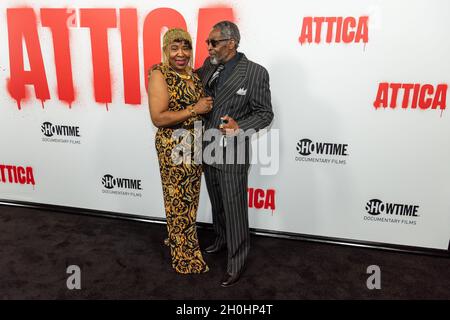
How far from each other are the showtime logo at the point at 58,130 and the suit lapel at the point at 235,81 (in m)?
1.68

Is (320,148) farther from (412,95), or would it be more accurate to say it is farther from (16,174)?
(16,174)

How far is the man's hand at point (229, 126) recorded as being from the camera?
2.13 metres

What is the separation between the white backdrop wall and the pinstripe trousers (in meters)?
0.63

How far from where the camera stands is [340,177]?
2879 mm

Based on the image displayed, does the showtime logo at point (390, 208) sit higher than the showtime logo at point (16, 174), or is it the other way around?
the showtime logo at point (16, 174)

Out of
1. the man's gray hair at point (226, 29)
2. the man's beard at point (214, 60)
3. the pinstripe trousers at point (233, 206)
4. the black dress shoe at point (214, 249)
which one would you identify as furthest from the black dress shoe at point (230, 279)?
the man's gray hair at point (226, 29)

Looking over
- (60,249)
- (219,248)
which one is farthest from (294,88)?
(60,249)

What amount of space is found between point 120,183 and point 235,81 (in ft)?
5.54

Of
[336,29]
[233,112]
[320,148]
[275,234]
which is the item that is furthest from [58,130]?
[336,29]

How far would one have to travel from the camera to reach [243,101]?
7.25ft

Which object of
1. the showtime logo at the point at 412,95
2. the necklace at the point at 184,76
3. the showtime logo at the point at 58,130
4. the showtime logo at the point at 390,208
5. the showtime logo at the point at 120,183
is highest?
the necklace at the point at 184,76

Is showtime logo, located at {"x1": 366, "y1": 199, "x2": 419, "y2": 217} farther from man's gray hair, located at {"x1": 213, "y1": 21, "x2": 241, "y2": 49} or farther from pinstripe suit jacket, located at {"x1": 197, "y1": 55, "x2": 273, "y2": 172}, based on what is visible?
man's gray hair, located at {"x1": 213, "y1": 21, "x2": 241, "y2": 49}

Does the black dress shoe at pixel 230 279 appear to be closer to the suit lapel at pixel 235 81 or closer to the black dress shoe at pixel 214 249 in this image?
the black dress shoe at pixel 214 249

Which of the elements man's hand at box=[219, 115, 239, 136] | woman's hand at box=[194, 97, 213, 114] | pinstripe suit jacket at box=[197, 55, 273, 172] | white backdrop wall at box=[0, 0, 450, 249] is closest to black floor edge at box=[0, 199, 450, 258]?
white backdrop wall at box=[0, 0, 450, 249]
